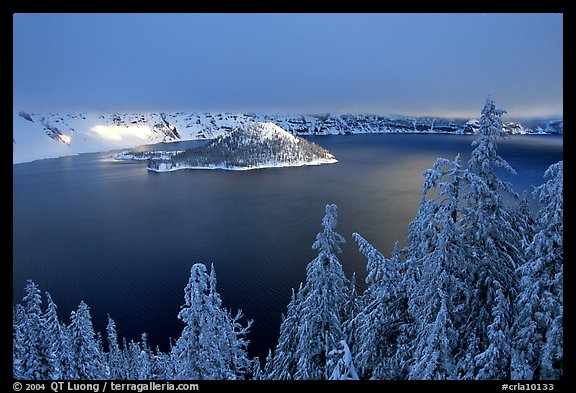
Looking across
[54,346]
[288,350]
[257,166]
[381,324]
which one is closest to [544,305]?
[381,324]

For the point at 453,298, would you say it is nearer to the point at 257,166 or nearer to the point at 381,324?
the point at 381,324

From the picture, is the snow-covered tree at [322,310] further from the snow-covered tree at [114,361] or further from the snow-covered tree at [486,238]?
the snow-covered tree at [114,361]

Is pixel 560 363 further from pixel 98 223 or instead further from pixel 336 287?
pixel 98 223

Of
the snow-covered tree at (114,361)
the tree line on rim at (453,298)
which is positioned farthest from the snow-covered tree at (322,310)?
the snow-covered tree at (114,361)

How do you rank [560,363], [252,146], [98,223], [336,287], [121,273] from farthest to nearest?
[252,146] → [98,223] → [121,273] → [336,287] → [560,363]


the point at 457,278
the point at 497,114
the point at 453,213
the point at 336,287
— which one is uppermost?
the point at 497,114
